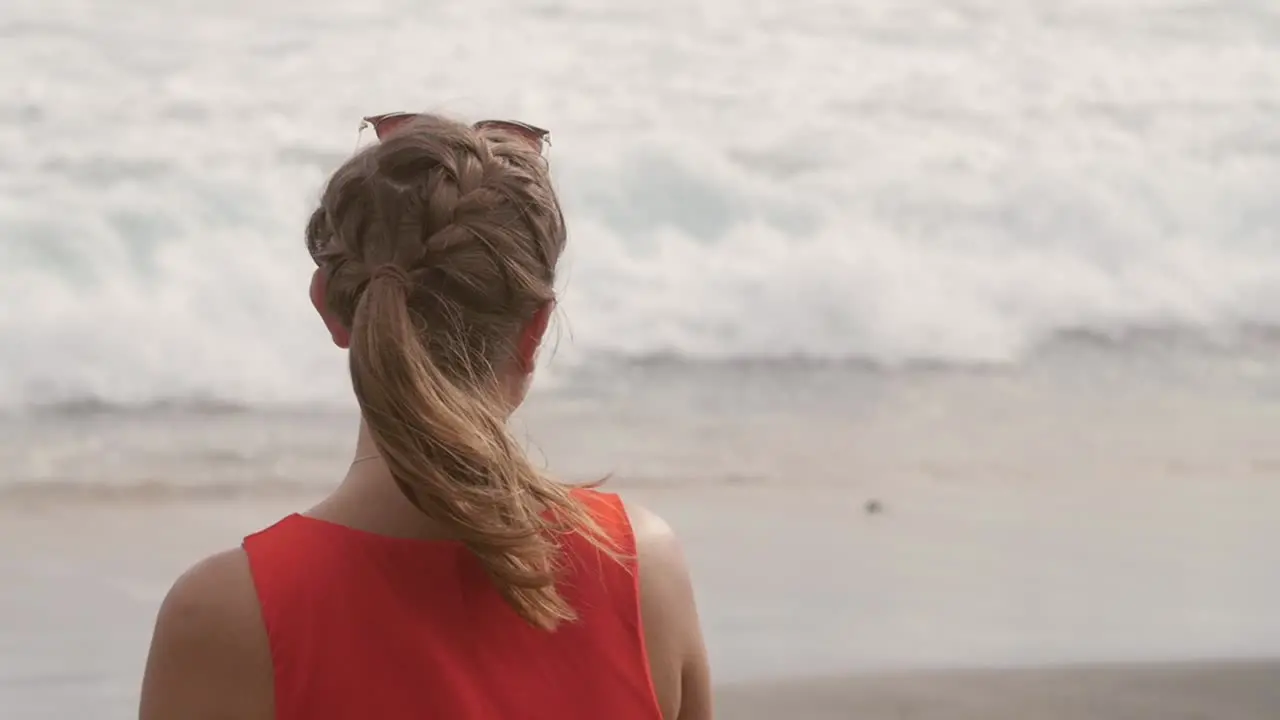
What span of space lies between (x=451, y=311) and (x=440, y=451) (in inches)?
2.9

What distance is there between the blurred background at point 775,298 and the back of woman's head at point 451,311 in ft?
5.56

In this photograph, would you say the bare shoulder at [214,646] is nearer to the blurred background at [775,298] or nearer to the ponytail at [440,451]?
the ponytail at [440,451]

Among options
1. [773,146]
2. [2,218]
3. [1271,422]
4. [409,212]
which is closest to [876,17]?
[773,146]

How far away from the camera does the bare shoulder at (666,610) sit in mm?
766

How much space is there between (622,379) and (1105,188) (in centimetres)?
117

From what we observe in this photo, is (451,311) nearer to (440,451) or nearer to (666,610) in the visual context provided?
(440,451)

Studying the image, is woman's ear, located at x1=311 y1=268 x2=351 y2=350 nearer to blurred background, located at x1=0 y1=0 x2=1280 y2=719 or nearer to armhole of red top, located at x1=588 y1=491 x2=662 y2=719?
armhole of red top, located at x1=588 y1=491 x2=662 y2=719

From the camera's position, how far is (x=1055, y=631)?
2578 mm

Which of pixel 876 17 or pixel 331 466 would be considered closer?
pixel 331 466

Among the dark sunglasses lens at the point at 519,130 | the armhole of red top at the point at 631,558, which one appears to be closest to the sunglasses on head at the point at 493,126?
the dark sunglasses lens at the point at 519,130

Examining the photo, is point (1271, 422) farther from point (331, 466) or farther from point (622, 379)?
point (331, 466)

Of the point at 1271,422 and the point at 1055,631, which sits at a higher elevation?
the point at 1271,422

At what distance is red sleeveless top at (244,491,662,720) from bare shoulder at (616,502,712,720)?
2 centimetres

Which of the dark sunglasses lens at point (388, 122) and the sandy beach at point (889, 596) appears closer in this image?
the dark sunglasses lens at point (388, 122)
